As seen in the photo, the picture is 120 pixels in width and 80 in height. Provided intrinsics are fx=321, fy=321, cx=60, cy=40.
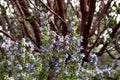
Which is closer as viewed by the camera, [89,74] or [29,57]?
[29,57]

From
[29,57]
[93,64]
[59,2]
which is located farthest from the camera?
[93,64]

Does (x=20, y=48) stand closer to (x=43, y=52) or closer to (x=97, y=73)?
(x=43, y=52)

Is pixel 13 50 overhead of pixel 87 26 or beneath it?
beneath

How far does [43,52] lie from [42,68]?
177mm

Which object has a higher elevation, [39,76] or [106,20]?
[106,20]

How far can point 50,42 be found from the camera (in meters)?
3.38

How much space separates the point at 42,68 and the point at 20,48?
0.32 metres

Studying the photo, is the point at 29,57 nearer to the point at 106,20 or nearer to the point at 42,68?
the point at 42,68

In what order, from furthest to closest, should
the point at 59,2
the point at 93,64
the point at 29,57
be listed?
the point at 93,64, the point at 59,2, the point at 29,57

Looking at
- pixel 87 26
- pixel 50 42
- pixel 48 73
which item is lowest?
pixel 48 73

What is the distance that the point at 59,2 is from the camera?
3586 mm

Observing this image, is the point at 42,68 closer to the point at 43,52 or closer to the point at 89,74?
the point at 43,52

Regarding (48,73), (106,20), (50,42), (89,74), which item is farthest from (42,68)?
(106,20)

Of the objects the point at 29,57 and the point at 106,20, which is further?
the point at 106,20
